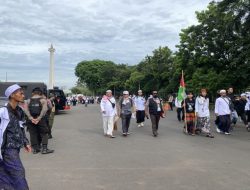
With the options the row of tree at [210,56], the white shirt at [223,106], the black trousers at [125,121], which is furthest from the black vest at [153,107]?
the row of tree at [210,56]

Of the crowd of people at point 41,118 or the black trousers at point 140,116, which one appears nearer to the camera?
the crowd of people at point 41,118

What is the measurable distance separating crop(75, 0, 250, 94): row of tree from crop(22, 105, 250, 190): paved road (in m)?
11.2

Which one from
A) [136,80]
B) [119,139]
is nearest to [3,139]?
[119,139]

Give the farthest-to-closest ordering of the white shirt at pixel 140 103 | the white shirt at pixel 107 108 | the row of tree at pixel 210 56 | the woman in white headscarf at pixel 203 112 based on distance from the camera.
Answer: the row of tree at pixel 210 56, the white shirt at pixel 140 103, the woman in white headscarf at pixel 203 112, the white shirt at pixel 107 108

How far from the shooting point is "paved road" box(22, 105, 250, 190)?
7.40 m

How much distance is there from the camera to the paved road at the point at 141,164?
7398 mm

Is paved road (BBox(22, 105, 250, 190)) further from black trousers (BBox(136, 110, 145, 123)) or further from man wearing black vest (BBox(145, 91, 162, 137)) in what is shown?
black trousers (BBox(136, 110, 145, 123))

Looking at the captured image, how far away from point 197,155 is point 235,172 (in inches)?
85.1

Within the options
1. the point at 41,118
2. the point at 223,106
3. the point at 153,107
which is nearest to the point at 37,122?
the point at 41,118

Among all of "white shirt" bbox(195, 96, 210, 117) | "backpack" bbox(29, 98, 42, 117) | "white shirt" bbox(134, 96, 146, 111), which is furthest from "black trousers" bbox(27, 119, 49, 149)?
"white shirt" bbox(134, 96, 146, 111)

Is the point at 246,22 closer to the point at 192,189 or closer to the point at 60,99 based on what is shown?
the point at 60,99

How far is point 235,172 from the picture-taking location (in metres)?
8.47

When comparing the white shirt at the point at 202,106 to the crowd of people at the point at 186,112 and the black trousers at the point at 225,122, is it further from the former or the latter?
the black trousers at the point at 225,122

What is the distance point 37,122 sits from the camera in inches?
435
